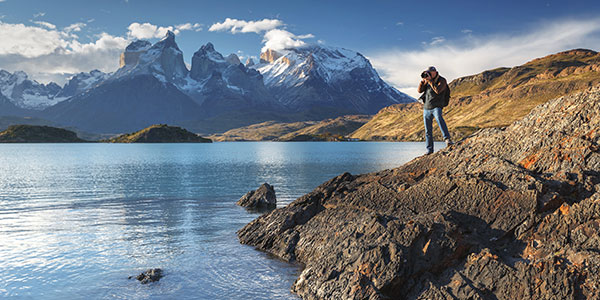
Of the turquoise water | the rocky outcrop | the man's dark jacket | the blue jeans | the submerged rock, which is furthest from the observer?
the rocky outcrop

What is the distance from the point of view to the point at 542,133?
19.4 metres

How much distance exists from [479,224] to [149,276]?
15757 millimetres

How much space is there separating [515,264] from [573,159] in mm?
6827

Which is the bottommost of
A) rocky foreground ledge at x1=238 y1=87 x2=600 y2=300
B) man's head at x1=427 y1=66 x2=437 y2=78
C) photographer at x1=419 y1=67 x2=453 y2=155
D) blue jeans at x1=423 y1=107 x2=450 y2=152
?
rocky foreground ledge at x1=238 y1=87 x2=600 y2=300

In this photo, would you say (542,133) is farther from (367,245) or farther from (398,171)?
(367,245)

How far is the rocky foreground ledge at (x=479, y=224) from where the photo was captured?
13859 millimetres

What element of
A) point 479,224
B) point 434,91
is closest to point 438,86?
point 434,91

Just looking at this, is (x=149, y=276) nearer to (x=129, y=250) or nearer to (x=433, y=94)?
(x=129, y=250)

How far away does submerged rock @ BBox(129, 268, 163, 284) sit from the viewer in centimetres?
1816

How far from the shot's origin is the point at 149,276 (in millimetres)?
18469

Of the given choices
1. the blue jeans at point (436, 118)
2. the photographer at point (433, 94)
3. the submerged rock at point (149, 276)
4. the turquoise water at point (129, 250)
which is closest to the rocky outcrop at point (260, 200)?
the turquoise water at point (129, 250)

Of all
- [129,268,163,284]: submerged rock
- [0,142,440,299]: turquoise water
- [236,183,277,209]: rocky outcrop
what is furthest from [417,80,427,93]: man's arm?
[236,183,277,209]: rocky outcrop

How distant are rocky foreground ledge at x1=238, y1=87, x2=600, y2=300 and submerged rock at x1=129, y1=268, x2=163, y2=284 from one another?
21.8 ft

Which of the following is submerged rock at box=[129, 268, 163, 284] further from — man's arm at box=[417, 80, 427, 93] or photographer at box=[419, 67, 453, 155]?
man's arm at box=[417, 80, 427, 93]
